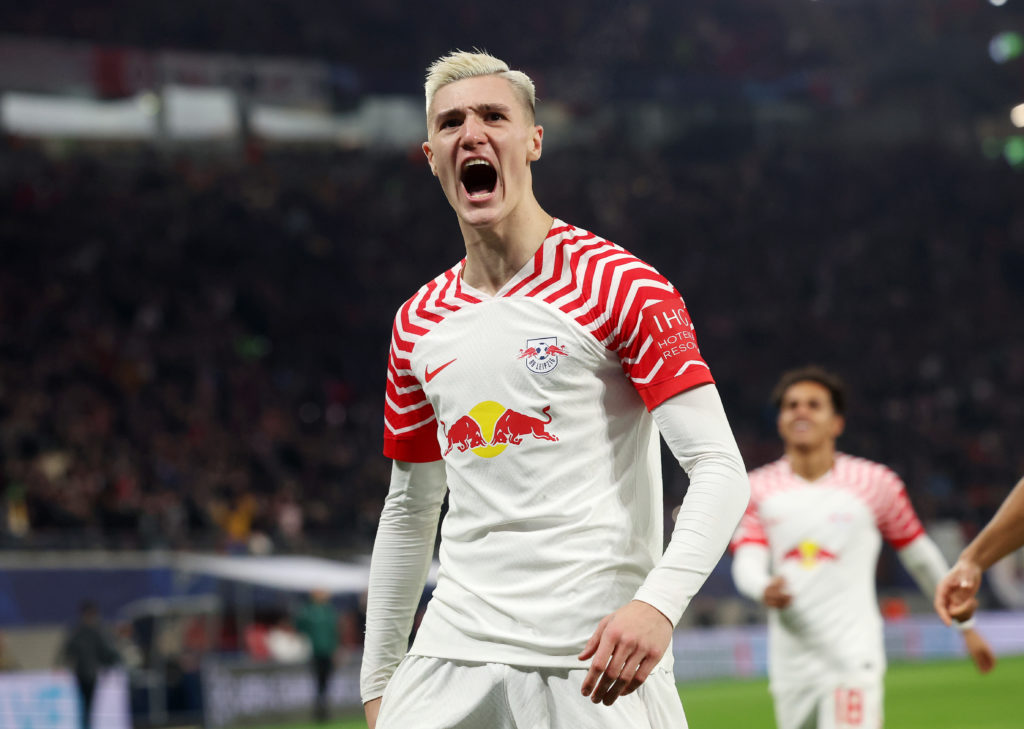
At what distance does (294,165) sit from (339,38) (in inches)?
167

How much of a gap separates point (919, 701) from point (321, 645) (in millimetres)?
6894

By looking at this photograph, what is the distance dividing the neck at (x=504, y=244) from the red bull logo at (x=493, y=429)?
0.30 m

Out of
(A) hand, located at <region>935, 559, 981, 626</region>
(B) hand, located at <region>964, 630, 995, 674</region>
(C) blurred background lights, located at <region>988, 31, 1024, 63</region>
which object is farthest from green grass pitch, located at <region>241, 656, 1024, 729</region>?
(C) blurred background lights, located at <region>988, 31, 1024, 63</region>

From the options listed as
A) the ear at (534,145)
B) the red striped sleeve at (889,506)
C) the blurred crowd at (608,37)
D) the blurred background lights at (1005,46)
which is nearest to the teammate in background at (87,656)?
the red striped sleeve at (889,506)

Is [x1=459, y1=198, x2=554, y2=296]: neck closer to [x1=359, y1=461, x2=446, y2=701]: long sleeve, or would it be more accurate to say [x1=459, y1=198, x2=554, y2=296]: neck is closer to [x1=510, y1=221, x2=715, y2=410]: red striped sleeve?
[x1=510, y1=221, x2=715, y2=410]: red striped sleeve

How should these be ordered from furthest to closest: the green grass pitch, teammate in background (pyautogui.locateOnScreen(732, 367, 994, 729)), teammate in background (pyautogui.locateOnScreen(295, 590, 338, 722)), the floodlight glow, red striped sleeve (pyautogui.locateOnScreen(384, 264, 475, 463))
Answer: the floodlight glow
teammate in background (pyautogui.locateOnScreen(295, 590, 338, 722))
the green grass pitch
teammate in background (pyautogui.locateOnScreen(732, 367, 994, 729))
red striped sleeve (pyautogui.locateOnScreen(384, 264, 475, 463))

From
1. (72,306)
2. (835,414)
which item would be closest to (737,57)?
(72,306)

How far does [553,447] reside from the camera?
2934 mm

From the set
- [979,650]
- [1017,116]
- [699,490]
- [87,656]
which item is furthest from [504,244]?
[1017,116]

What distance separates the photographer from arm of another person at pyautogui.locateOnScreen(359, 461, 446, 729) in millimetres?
3428

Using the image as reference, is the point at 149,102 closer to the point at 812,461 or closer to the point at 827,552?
the point at 812,461

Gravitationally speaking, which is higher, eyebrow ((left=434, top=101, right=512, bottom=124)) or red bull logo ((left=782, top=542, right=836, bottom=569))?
eyebrow ((left=434, top=101, right=512, bottom=124))

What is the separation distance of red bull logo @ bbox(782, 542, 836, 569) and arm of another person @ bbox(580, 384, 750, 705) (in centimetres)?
402

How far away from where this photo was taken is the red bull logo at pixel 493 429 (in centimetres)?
294
